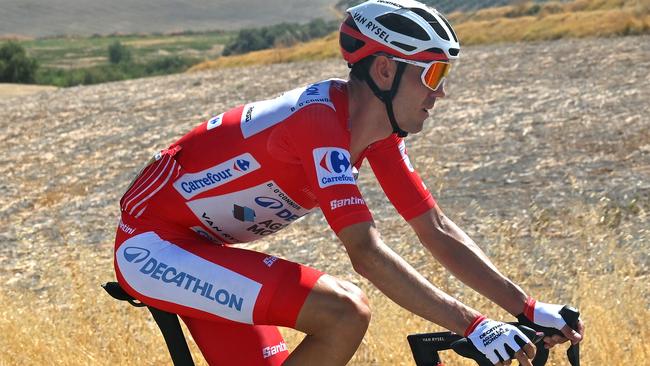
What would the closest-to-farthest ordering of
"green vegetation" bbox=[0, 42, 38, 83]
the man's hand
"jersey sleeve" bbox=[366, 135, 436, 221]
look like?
1. the man's hand
2. "jersey sleeve" bbox=[366, 135, 436, 221]
3. "green vegetation" bbox=[0, 42, 38, 83]

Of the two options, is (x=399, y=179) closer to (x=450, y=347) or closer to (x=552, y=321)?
(x=552, y=321)

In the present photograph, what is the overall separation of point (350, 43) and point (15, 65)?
58260mm

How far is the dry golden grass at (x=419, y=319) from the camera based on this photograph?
15.5 feet

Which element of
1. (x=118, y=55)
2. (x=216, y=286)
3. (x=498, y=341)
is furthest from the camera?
(x=118, y=55)

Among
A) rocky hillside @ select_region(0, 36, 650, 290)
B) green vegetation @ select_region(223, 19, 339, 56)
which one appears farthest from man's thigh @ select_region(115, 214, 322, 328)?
green vegetation @ select_region(223, 19, 339, 56)

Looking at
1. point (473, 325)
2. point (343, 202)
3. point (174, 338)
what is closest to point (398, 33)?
point (343, 202)

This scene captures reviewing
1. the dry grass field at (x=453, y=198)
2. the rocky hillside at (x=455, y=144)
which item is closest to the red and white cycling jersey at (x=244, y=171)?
the dry grass field at (x=453, y=198)

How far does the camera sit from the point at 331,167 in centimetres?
318

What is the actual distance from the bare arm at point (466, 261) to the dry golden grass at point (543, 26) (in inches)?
813

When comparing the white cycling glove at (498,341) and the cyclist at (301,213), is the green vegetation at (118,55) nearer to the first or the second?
the cyclist at (301,213)

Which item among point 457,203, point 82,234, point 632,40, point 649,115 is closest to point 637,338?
point 457,203

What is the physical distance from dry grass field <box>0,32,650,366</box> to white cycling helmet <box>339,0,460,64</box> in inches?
69.0

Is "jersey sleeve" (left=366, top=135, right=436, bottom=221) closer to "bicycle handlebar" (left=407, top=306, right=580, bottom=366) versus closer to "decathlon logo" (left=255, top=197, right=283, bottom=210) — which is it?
"decathlon logo" (left=255, top=197, right=283, bottom=210)

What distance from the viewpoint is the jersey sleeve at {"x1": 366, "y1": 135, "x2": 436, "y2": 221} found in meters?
3.86
